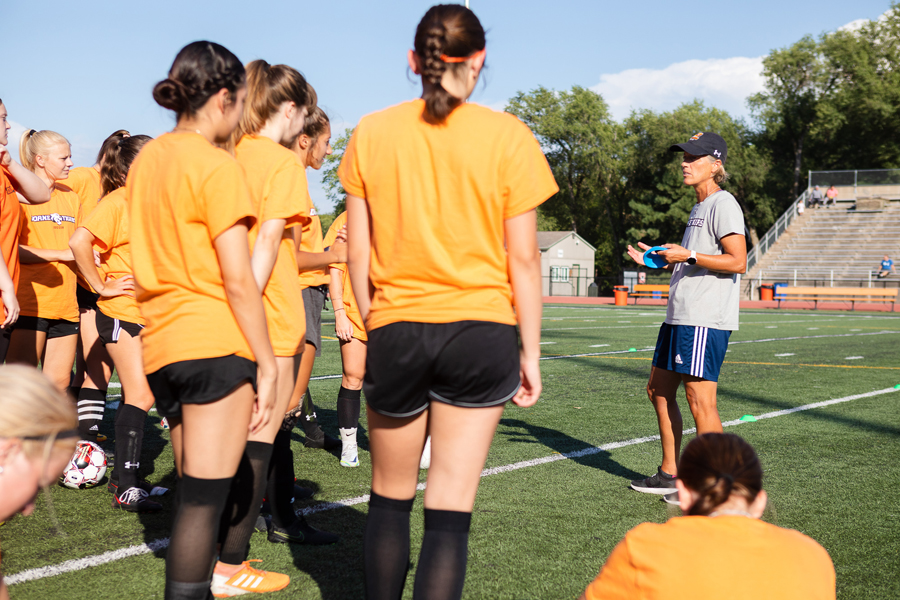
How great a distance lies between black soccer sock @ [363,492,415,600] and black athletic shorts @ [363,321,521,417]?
31cm

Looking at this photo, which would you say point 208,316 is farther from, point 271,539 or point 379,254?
point 271,539

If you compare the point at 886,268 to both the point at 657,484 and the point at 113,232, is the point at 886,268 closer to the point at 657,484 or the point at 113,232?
the point at 657,484

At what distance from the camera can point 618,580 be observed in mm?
1883

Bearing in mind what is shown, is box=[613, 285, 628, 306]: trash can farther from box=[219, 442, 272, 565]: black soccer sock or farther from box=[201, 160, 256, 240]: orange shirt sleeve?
box=[201, 160, 256, 240]: orange shirt sleeve

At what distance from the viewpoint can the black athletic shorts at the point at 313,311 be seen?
14.9 feet

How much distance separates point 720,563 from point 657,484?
10.4 feet

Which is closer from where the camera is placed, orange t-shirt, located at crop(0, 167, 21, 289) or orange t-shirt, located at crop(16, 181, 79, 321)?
orange t-shirt, located at crop(0, 167, 21, 289)

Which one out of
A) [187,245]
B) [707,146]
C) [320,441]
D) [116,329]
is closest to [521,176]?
[187,245]

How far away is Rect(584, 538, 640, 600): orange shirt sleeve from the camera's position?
6.08ft

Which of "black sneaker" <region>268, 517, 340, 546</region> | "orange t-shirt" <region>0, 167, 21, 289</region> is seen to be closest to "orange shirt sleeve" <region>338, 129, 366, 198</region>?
"black sneaker" <region>268, 517, 340, 546</region>

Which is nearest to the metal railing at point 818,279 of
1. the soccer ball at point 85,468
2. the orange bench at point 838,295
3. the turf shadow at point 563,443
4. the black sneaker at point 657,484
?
the orange bench at point 838,295

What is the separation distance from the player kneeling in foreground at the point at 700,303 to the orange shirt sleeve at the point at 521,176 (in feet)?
8.17

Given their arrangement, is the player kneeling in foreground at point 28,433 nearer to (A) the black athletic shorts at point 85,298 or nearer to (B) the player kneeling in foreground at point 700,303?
(B) the player kneeling in foreground at point 700,303

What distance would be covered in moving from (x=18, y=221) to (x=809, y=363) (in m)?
11.1
